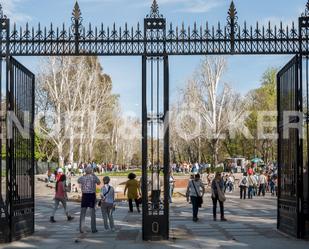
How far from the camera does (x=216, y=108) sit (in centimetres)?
6253

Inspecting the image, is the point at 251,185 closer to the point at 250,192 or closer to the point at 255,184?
the point at 250,192

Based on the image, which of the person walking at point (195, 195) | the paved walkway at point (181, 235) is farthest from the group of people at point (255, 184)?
the person walking at point (195, 195)

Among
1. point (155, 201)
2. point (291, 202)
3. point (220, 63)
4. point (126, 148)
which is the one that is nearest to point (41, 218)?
point (155, 201)

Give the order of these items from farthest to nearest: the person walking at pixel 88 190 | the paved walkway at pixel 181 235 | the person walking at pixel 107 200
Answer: the person walking at pixel 107 200, the person walking at pixel 88 190, the paved walkway at pixel 181 235

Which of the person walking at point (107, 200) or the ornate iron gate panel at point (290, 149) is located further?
the person walking at point (107, 200)

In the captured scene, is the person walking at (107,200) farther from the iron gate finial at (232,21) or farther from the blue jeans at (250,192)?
the blue jeans at (250,192)

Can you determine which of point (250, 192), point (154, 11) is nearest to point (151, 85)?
point (154, 11)

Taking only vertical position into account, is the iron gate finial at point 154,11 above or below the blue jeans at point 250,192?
above

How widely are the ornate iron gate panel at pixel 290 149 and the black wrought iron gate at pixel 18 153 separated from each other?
673 cm

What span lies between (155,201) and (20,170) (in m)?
3.54

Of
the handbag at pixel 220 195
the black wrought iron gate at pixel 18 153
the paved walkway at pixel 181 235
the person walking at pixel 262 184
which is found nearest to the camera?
the paved walkway at pixel 181 235

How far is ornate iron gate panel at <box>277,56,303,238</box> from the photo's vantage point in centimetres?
1473

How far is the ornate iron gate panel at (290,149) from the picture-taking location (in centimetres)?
1473

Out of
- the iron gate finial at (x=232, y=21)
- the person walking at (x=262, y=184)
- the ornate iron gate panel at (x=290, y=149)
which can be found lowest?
the person walking at (x=262, y=184)
